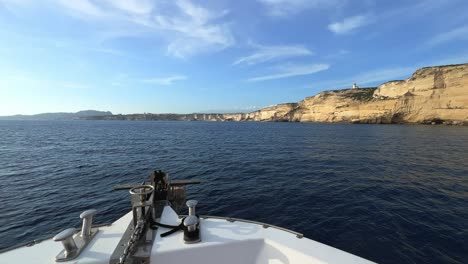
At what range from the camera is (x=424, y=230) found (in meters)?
9.56

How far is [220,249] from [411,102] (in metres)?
111

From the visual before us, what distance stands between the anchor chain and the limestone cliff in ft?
353

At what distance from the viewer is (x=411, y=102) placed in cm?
8819

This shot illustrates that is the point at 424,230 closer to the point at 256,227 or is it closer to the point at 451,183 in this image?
the point at 256,227

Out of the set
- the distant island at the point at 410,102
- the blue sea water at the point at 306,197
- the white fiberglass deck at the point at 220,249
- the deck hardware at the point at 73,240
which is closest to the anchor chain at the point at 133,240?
the white fiberglass deck at the point at 220,249

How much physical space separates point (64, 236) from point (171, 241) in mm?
1927

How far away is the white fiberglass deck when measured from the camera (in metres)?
4.16

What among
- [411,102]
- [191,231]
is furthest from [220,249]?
[411,102]

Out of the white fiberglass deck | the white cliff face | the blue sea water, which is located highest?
the white cliff face

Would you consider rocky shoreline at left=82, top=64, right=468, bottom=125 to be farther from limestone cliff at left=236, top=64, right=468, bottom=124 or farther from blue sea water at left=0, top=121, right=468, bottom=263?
blue sea water at left=0, top=121, right=468, bottom=263

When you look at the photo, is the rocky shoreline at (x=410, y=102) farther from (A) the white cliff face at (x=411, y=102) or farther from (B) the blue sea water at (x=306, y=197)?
(B) the blue sea water at (x=306, y=197)

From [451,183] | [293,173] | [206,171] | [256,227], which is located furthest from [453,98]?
[256,227]

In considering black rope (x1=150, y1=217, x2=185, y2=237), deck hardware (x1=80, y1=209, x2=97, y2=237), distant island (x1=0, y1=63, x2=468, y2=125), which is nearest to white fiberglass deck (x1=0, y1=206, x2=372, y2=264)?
black rope (x1=150, y1=217, x2=185, y2=237)

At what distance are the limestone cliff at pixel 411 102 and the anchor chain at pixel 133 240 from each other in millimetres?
107683
